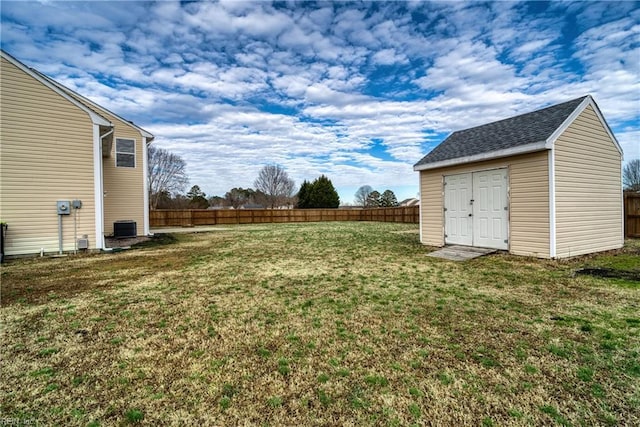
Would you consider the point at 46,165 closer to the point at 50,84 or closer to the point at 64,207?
the point at 64,207

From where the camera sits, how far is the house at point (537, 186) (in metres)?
6.45

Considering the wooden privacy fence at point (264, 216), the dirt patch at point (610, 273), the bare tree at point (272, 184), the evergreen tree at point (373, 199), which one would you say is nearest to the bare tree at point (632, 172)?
the wooden privacy fence at point (264, 216)

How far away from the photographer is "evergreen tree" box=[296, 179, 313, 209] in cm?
3209

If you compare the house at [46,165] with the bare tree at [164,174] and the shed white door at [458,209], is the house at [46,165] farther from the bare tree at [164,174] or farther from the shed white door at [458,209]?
the bare tree at [164,174]

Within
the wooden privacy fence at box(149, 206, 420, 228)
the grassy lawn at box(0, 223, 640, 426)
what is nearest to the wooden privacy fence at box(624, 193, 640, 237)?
the grassy lawn at box(0, 223, 640, 426)

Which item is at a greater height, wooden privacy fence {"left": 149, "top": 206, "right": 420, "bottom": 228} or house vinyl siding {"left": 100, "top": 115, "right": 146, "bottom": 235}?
house vinyl siding {"left": 100, "top": 115, "right": 146, "bottom": 235}

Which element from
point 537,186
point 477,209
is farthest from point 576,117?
point 477,209

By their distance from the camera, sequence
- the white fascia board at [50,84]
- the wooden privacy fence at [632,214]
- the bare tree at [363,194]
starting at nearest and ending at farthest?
the white fascia board at [50,84]
the wooden privacy fence at [632,214]
the bare tree at [363,194]

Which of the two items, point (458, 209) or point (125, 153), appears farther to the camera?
point (125, 153)

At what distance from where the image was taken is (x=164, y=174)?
30281 millimetres

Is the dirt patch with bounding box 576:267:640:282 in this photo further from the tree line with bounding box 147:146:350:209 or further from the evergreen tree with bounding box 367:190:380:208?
the evergreen tree with bounding box 367:190:380:208

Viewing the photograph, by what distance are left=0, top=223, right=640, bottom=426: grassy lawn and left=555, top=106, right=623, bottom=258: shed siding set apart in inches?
87.7

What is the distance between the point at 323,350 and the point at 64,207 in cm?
821

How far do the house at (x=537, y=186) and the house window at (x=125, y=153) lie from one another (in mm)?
11034
